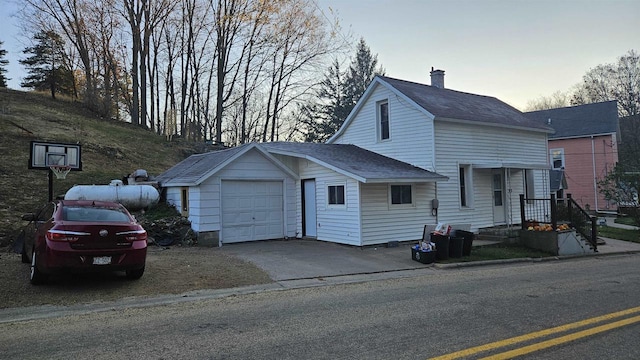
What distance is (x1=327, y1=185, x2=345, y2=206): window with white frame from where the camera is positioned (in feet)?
47.6

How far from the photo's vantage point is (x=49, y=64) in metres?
35.9

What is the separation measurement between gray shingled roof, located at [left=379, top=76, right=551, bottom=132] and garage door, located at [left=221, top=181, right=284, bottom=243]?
6.69 meters

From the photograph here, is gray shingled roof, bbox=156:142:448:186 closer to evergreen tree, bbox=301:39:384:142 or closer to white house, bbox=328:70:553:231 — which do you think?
white house, bbox=328:70:553:231

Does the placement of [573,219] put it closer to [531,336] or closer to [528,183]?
[528,183]

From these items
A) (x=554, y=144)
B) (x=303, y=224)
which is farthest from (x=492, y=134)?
(x=554, y=144)

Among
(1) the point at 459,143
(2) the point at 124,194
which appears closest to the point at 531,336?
(1) the point at 459,143

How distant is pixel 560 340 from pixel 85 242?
23.9 feet

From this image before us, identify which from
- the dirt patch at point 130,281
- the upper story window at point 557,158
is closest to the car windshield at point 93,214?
the dirt patch at point 130,281

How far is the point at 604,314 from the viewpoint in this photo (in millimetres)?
6031

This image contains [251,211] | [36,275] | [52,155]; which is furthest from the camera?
[251,211]

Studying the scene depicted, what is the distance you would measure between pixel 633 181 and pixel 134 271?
20595 millimetres

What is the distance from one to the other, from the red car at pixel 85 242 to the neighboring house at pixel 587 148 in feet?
102

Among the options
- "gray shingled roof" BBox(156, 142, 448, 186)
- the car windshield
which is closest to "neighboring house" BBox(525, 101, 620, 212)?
"gray shingled roof" BBox(156, 142, 448, 186)

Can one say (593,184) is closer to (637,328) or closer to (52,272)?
(637,328)
